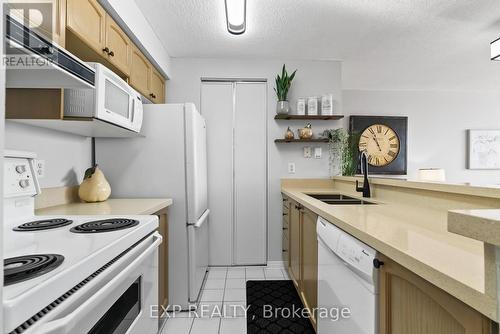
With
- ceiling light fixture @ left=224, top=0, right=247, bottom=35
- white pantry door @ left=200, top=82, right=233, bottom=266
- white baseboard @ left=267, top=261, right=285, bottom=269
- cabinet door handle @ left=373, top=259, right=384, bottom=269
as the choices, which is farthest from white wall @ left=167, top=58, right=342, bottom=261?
cabinet door handle @ left=373, top=259, right=384, bottom=269

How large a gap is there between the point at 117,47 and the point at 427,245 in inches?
82.7

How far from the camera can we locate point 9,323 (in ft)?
1.50

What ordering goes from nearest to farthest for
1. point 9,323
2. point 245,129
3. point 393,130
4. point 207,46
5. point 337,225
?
point 9,323, point 337,225, point 207,46, point 245,129, point 393,130

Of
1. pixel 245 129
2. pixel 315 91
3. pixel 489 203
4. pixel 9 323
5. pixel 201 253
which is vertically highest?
pixel 315 91

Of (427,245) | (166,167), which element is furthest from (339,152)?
(427,245)

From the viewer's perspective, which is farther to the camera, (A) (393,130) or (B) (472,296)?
(A) (393,130)

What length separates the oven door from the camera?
1388 mm

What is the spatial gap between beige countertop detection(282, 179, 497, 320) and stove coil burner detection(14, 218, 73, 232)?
122 cm

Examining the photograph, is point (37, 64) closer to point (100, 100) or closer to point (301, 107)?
point (100, 100)

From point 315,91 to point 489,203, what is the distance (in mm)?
2262

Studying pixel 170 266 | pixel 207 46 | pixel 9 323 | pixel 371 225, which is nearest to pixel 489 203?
pixel 371 225

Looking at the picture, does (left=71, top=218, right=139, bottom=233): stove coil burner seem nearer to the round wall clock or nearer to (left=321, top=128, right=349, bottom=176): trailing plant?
(left=321, top=128, right=349, bottom=176): trailing plant

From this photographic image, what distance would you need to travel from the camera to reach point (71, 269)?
65 centimetres

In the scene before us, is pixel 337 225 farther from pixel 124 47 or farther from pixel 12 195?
pixel 124 47
